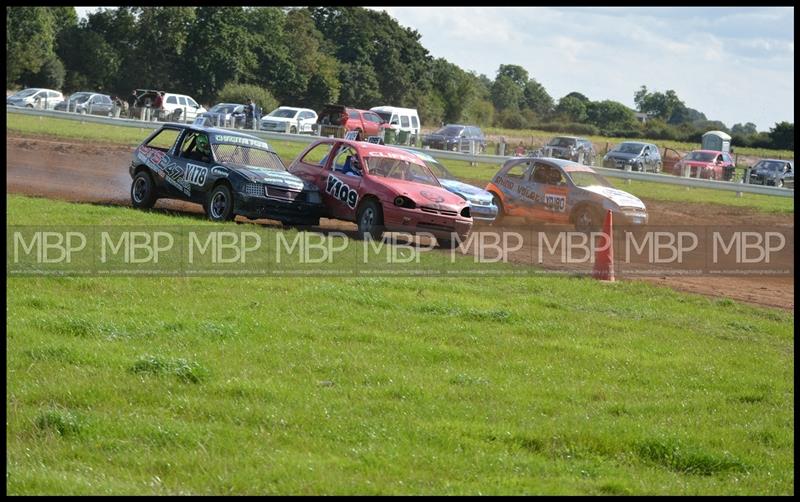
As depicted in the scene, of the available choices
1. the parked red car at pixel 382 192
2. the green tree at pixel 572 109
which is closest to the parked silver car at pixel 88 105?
the parked red car at pixel 382 192

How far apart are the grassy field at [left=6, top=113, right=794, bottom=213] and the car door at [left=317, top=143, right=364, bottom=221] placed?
1223cm

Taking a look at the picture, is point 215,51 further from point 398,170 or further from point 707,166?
point 398,170

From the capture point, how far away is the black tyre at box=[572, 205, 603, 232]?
64.1 ft

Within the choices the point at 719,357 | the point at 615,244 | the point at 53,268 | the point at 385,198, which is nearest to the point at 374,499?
the point at 719,357

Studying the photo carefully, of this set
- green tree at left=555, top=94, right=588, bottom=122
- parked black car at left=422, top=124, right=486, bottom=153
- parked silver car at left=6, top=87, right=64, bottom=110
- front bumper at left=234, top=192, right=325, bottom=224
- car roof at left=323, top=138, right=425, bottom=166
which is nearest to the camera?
front bumper at left=234, top=192, right=325, bottom=224

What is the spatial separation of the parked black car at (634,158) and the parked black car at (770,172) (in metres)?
3.29

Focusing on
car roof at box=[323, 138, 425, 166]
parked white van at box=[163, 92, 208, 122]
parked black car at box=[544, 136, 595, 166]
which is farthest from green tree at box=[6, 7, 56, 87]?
car roof at box=[323, 138, 425, 166]

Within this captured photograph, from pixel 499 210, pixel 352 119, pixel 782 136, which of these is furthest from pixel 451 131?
pixel 782 136

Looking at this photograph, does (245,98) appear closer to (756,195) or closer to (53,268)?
(756,195)

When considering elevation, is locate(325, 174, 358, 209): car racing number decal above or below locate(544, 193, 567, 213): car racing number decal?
above

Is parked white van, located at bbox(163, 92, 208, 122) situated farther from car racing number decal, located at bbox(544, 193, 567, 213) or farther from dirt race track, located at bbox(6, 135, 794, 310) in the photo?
car racing number decal, located at bbox(544, 193, 567, 213)

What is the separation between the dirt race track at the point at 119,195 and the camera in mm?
15016

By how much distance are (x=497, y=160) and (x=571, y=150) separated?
4.58 metres

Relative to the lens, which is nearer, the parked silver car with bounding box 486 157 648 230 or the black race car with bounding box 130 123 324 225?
the black race car with bounding box 130 123 324 225
